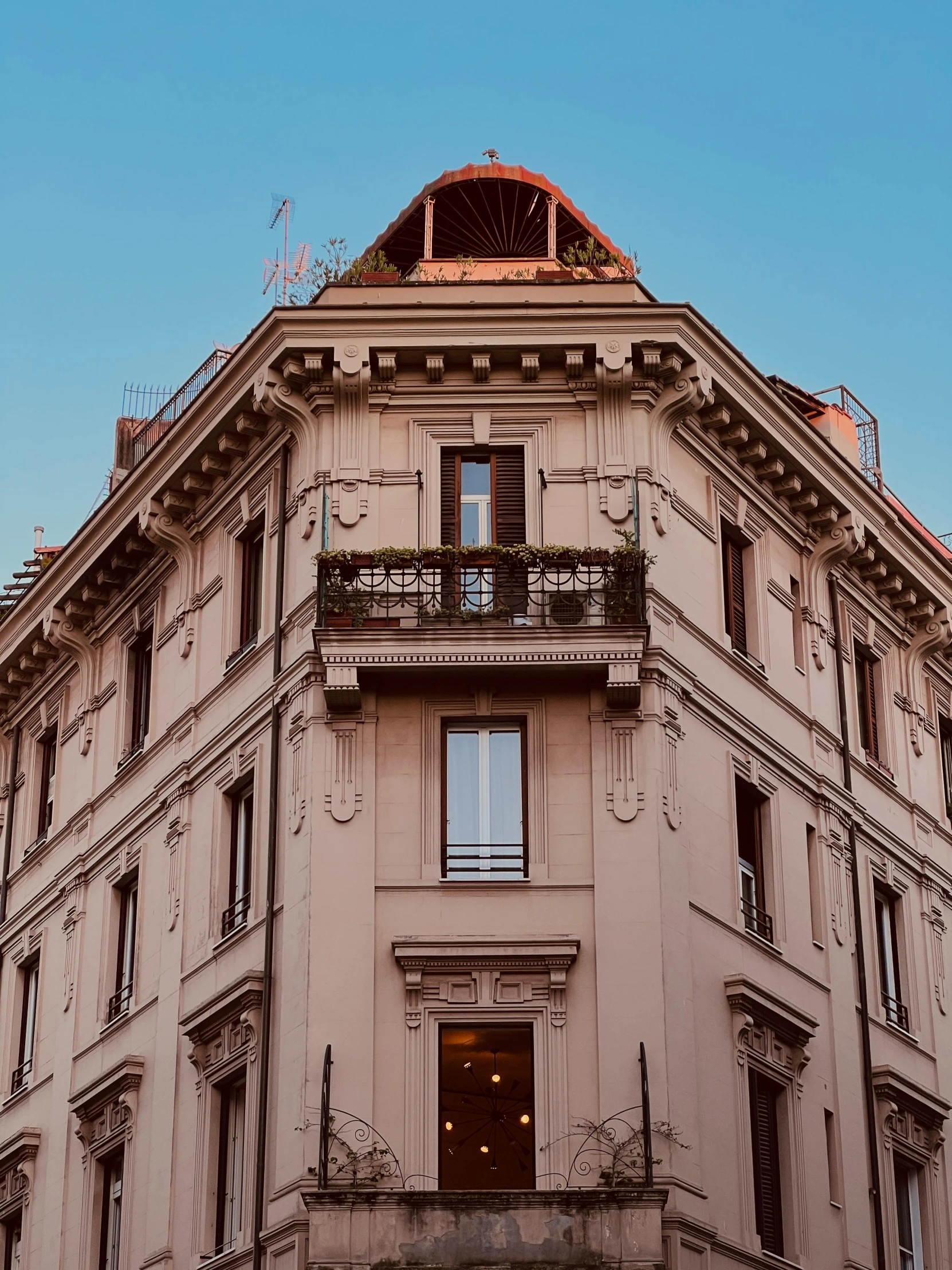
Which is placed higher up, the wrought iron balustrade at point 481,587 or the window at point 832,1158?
the wrought iron balustrade at point 481,587

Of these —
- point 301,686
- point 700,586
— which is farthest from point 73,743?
point 700,586

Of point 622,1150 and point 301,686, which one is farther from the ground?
point 301,686

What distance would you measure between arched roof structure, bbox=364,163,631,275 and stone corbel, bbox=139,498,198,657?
5.60 meters

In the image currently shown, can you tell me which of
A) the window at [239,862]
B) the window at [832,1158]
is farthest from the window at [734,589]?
the window at [239,862]

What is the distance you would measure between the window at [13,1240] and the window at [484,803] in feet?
34.8

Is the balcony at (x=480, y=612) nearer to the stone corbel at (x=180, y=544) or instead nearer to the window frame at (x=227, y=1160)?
the stone corbel at (x=180, y=544)

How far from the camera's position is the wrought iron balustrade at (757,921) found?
101 ft

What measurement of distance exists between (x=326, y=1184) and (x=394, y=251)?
53.3ft

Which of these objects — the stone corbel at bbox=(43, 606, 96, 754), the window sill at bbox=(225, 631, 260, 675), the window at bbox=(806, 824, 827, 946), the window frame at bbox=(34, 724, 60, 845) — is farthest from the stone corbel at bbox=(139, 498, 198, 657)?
the window at bbox=(806, 824, 827, 946)

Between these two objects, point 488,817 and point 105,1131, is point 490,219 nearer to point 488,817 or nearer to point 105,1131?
point 488,817

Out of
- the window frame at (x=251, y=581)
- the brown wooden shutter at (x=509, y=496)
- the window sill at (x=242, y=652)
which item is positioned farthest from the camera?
the window frame at (x=251, y=581)

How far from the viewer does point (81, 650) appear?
1478 inches

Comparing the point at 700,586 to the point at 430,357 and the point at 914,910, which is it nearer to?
the point at 430,357

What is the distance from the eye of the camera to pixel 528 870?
28828 millimetres
